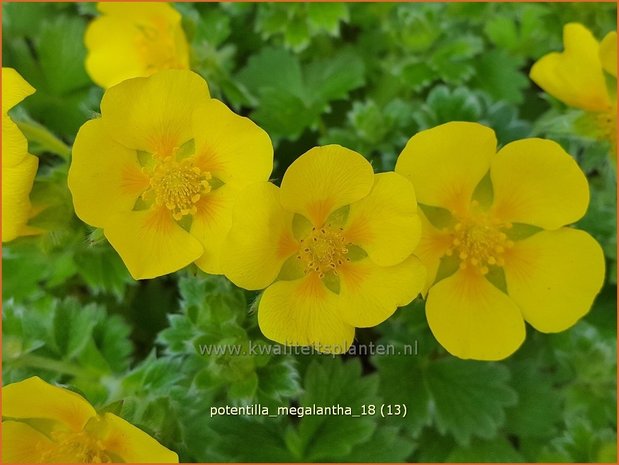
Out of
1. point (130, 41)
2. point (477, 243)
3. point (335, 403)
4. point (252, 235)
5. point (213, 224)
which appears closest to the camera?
point (252, 235)

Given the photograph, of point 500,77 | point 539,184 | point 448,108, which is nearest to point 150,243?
point 539,184

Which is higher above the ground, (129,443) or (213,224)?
(213,224)

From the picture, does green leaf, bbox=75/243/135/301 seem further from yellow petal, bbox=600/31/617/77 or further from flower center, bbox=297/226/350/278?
yellow petal, bbox=600/31/617/77

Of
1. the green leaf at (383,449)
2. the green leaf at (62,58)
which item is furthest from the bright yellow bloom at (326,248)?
the green leaf at (62,58)

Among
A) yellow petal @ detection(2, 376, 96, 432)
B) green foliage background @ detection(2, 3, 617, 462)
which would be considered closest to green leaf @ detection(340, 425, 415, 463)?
green foliage background @ detection(2, 3, 617, 462)

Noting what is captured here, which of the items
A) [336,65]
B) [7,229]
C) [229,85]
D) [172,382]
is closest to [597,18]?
[336,65]

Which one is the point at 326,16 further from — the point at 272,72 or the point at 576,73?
the point at 576,73
